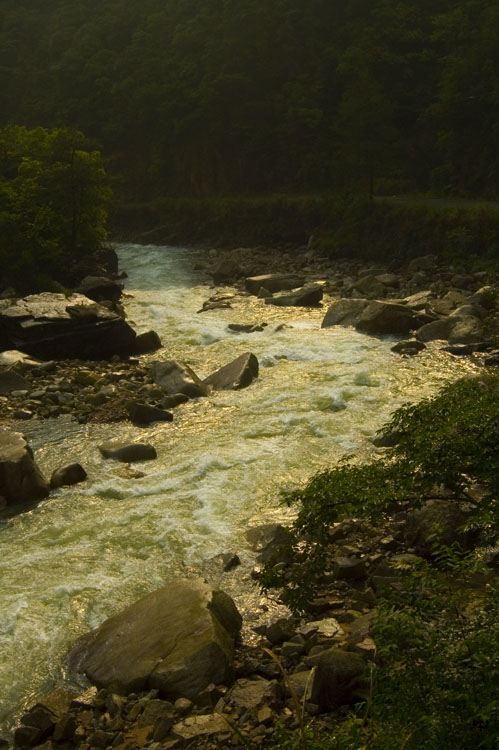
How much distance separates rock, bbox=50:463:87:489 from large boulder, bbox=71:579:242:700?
4717 mm

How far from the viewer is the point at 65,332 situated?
888 inches

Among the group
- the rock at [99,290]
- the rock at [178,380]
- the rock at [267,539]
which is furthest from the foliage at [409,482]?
the rock at [99,290]

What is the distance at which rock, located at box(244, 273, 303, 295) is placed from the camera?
31.5m

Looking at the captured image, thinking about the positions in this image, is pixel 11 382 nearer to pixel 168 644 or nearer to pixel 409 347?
pixel 409 347

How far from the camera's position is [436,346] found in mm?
21734

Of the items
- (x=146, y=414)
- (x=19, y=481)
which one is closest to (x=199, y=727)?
(x=19, y=481)

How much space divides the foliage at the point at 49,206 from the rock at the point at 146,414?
14.8m

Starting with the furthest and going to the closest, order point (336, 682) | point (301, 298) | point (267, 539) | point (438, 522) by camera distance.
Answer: point (301, 298) → point (267, 539) → point (438, 522) → point (336, 682)

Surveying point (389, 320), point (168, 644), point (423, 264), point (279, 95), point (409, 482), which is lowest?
point (168, 644)

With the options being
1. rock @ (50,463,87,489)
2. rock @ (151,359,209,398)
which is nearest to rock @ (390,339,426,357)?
rock @ (151,359,209,398)

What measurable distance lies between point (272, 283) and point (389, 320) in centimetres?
902

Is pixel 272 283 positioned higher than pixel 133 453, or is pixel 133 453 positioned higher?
pixel 272 283

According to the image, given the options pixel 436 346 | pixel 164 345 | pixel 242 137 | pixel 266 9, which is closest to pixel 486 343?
pixel 436 346

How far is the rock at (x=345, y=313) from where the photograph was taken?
2519 centimetres
